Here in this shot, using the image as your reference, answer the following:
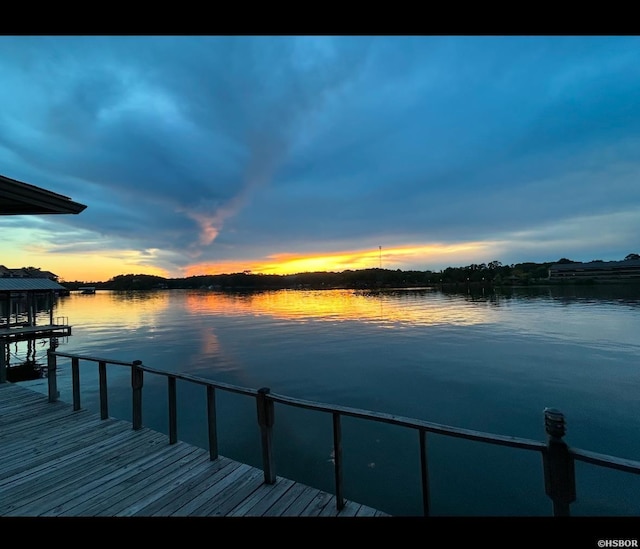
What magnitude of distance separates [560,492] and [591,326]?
Result: 31493mm

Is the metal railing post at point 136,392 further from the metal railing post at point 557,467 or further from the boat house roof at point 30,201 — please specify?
the metal railing post at point 557,467

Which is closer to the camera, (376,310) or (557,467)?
(557,467)

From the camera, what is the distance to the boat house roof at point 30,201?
4.08m

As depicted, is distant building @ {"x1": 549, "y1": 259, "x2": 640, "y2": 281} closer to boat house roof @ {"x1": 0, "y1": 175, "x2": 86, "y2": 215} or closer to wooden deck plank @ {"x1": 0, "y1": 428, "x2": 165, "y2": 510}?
wooden deck plank @ {"x1": 0, "y1": 428, "x2": 165, "y2": 510}

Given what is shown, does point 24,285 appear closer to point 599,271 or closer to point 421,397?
point 421,397

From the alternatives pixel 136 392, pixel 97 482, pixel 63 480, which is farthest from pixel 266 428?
pixel 136 392

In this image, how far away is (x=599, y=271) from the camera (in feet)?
340

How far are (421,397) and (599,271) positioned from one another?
127085 mm

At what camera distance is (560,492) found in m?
2.25

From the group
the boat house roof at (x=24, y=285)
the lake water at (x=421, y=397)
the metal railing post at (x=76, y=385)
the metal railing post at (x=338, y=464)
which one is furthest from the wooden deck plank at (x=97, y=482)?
the boat house roof at (x=24, y=285)

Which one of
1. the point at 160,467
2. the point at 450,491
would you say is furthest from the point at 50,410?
the point at 450,491
